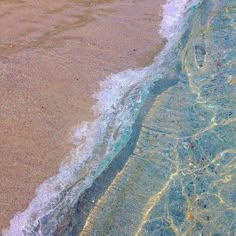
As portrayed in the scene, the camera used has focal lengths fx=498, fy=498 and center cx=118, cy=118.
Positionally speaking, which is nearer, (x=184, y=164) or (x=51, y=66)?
(x=184, y=164)

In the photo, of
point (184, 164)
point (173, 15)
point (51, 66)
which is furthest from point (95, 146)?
point (173, 15)

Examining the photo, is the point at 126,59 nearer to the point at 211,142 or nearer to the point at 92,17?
the point at 92,17

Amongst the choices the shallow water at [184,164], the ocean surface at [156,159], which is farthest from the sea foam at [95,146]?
A: the shallow water at [184,164]

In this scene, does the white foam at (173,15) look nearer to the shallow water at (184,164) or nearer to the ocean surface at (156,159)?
the ocean surface at (156,159)

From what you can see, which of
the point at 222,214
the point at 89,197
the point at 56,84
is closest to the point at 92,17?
the point at 56,84

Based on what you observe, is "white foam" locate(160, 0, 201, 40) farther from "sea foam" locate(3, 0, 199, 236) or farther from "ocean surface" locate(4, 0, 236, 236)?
"ocean surface" locate(4, 0, 236, 236)

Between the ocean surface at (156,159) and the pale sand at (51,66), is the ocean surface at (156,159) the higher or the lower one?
the lower one

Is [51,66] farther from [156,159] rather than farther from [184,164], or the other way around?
[184,164]
